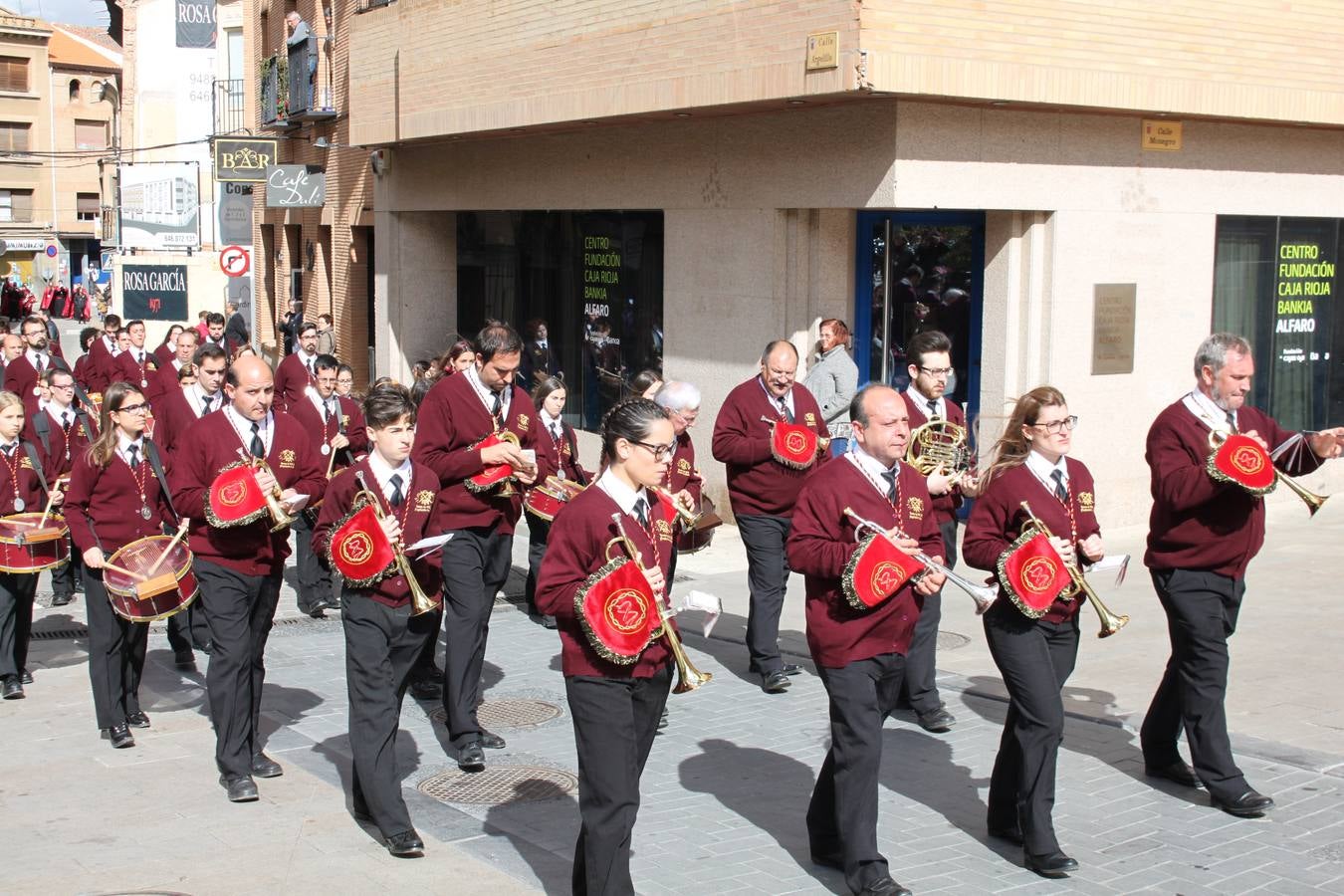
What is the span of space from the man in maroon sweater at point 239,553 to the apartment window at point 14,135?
71695 mm

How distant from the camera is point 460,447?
835cm

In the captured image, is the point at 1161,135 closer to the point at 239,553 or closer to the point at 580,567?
the point at 239,553

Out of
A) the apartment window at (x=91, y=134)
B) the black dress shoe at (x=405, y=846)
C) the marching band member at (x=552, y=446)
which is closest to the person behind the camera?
the black dress shoe at (x=405, y=846)

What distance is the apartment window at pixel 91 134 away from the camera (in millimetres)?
73625

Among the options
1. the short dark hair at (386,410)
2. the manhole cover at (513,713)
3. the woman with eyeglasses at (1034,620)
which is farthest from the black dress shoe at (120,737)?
the woman with eyeglasses at (1034,620)

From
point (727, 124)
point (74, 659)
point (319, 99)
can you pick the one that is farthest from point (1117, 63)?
point (319, 99)

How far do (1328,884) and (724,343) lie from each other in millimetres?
9525

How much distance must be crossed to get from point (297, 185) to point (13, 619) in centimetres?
1849

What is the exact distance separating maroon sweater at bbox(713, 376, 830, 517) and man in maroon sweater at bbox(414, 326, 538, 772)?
4.36 feet

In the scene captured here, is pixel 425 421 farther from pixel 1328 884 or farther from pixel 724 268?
pixel 724 268

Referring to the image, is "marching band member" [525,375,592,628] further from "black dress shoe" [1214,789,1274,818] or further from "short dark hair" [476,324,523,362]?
"black dress shoe" [1214,789,1274,818]

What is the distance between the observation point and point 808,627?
6156 mm

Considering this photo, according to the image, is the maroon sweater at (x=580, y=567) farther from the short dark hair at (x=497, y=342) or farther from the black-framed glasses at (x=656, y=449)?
the short dark hair at (x=497, y=342)

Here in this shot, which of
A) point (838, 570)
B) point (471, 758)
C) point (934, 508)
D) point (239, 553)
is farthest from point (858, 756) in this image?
point (239, 553)
